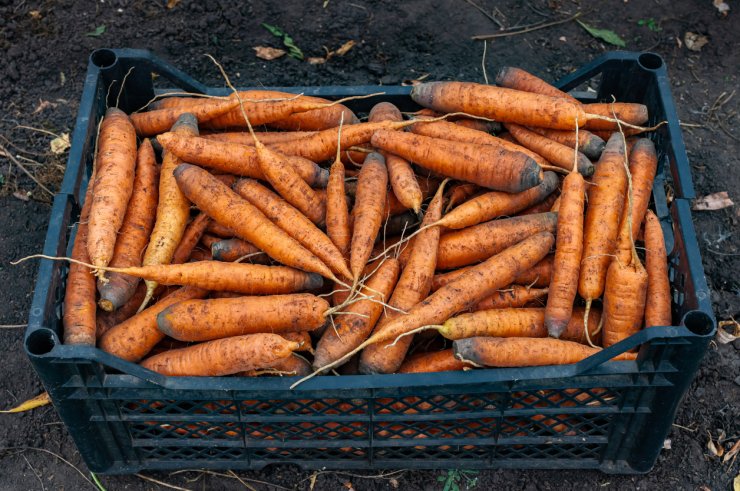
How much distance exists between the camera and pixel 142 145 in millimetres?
3703

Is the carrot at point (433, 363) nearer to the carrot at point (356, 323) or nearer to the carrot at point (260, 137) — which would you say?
the carrot at point (356, 323)

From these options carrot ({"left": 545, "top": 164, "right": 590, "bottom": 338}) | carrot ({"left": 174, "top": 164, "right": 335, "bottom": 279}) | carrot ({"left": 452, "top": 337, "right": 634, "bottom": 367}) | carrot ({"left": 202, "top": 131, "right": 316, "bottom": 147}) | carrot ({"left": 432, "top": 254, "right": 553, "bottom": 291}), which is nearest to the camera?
carrot ({"left": 452, "top": 337, "right": 634, "bottom": 367})

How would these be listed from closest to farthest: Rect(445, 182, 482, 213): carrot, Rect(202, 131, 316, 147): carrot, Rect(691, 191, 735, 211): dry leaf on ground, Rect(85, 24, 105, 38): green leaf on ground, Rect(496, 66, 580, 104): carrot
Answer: Rect(445, 182, 482, 213): carrot
Rect(202, 131, 316, 147): carrot
Rect(496, 66, 580, 104): carrot
Rect(691, 191, 735, 211): dry leaf on ground
Rect(85, 24, 105, 38): green leaf on ground

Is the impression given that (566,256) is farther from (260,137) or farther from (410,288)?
(260,137)

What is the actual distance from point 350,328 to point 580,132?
1.53 meters

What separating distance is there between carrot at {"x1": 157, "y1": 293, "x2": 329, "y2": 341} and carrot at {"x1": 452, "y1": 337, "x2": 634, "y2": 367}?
60 cm

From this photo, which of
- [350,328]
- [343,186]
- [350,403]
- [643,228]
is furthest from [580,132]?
[350,403]

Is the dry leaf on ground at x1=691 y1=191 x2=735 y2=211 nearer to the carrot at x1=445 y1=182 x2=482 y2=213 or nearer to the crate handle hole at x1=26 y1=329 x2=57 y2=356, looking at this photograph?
the carrot at x1=445 y1=182 x2=482 y2=213

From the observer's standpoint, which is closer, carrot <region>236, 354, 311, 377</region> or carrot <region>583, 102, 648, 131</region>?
carrot <region>236, 354, 311, 377</region>

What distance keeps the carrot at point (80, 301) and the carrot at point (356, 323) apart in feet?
3.04

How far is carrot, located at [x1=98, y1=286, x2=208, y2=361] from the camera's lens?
10.1ft

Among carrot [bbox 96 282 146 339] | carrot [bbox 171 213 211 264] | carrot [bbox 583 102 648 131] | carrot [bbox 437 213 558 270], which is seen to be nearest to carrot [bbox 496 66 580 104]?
carrot [bbox 583 102 648 131]

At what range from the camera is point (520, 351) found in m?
2.97

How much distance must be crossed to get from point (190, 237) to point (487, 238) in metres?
1.36
